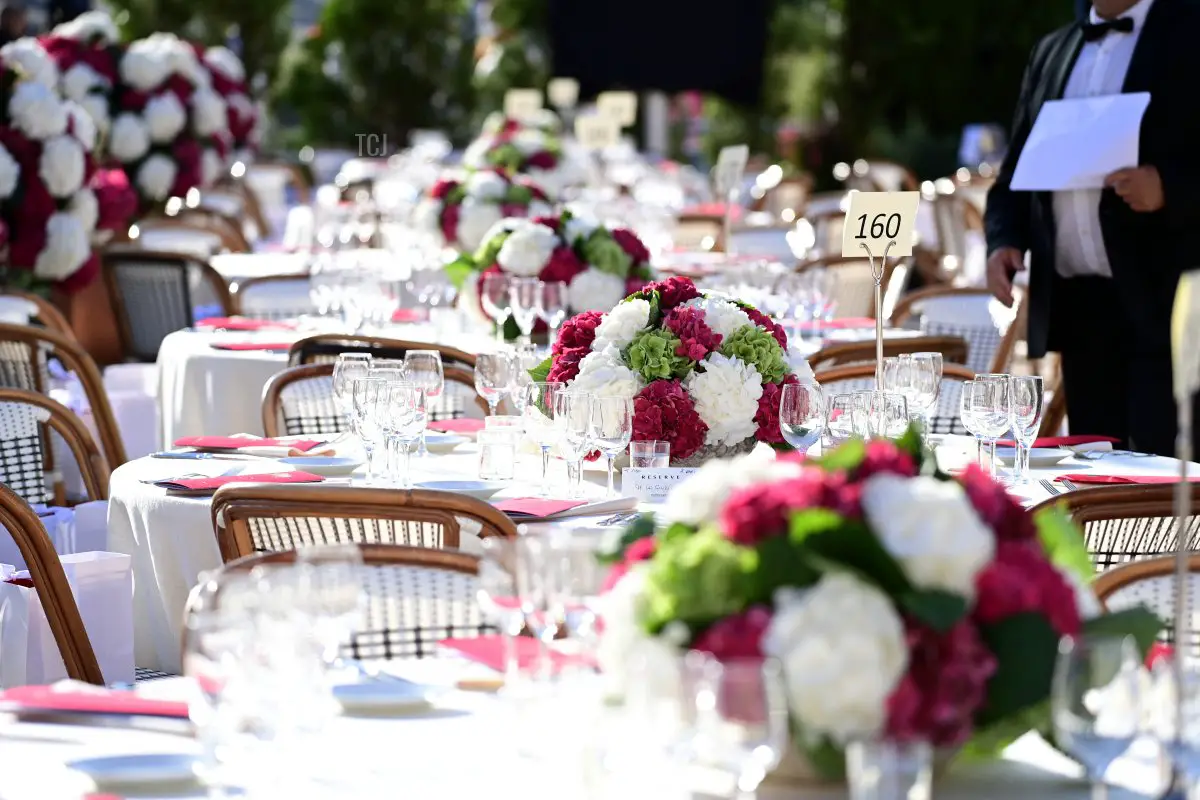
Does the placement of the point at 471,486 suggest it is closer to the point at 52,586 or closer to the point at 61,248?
the point at 52,586

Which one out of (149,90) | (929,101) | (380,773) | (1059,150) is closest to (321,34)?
(929,101)

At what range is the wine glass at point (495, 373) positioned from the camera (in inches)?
160

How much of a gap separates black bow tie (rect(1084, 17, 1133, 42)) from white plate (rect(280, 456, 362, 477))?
2274 mm

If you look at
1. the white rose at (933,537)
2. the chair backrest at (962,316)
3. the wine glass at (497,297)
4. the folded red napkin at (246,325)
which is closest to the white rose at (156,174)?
the folded red napkin at (246,325)

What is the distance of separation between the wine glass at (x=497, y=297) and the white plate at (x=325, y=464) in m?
1.51

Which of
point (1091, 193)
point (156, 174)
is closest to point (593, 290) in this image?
point (1091, 193)

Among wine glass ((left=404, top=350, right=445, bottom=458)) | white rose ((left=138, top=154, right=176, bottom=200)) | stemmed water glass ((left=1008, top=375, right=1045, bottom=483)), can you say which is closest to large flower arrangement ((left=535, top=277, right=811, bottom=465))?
wine glass ((left=404, top=350, right=445, bottom=458))

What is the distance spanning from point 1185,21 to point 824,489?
347cm

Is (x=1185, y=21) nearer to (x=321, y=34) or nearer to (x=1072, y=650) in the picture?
(x=1072, y=650)

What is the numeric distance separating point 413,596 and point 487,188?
16.6 feet

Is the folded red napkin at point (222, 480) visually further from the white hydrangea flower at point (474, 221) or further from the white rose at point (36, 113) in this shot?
the white hydrangea flower at point (474, 221)

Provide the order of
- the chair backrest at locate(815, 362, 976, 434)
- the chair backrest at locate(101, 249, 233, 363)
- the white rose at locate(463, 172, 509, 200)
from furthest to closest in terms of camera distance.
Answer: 1. the chair backrest at locate(101, 249, 233, 363)
2. the white rose at locate(463, 172, 509, 200)
3. the chair backrest at locate(815, 362, 976, 434)

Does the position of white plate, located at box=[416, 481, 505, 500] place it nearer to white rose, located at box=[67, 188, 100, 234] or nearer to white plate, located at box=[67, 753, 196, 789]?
white plate, located at box=[67, 753, 196, 789]

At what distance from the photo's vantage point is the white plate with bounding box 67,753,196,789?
2164mm
